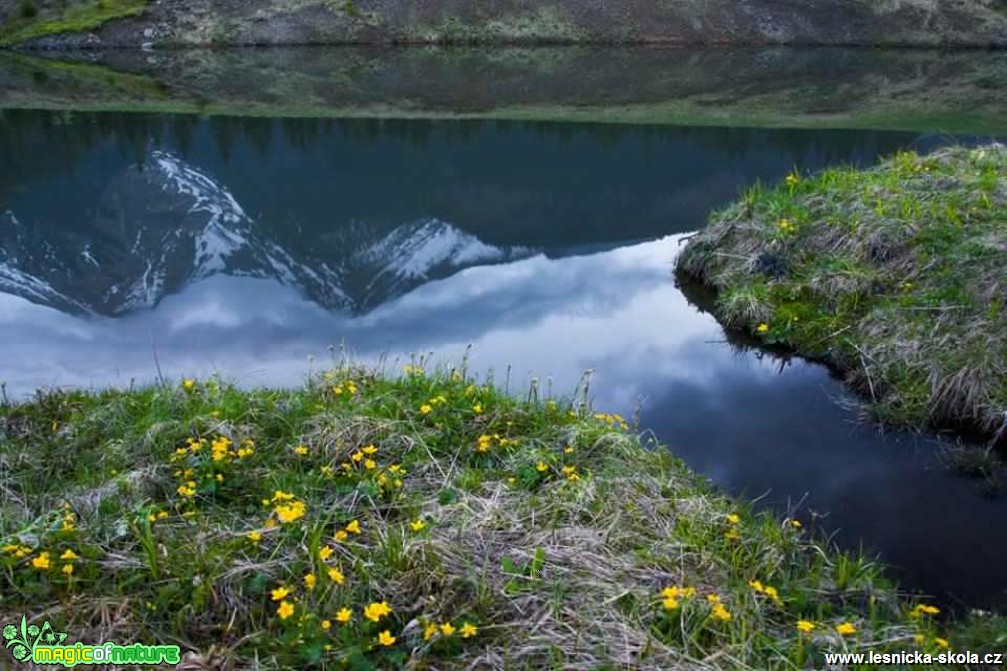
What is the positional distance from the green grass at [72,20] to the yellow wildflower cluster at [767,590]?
6075cm

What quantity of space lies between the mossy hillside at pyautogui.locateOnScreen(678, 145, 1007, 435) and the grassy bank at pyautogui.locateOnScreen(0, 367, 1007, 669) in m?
3.25

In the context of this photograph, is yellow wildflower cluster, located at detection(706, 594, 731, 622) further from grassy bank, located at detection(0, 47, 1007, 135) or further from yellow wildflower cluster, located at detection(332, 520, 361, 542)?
grassy bank, located at detection(0, 47, 1007, 135)

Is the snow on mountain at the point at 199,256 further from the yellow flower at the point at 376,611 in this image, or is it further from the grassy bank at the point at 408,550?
the yellow flower at the point at 376,611

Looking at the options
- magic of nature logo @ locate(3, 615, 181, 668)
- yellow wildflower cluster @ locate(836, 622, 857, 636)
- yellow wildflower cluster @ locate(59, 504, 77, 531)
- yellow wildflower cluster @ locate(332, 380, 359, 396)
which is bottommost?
yellow wildflower cluster @ locate(332, 380, 359, 396)

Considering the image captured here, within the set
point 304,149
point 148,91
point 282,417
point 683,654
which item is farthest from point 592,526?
point 148,91

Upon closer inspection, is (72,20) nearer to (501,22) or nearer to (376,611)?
(501,22)

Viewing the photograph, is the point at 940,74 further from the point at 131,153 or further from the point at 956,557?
the point at 956,557

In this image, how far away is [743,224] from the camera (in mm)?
14789

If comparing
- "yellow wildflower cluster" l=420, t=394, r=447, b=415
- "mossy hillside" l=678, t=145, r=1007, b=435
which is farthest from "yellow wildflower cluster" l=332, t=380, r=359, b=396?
"mossy hillside" l=678, t=145, r=1007, b=435

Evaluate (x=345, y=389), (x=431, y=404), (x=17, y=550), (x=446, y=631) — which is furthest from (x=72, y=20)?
(x=446, y=631)

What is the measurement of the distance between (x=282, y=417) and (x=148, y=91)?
3664 cm

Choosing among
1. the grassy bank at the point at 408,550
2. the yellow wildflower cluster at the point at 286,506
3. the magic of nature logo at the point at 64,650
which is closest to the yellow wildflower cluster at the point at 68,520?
the grassy bank at the point at 408,550

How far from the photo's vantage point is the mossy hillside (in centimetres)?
994

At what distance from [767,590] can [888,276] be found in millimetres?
7468
